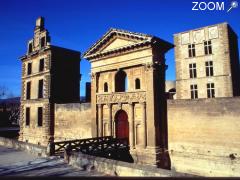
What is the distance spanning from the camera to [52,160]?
15195mm

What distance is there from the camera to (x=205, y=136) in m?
16.7

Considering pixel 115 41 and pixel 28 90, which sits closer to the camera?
pixel 115 41

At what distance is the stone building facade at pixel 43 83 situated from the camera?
26.8 meters

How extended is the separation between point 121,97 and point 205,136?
24.7 feet

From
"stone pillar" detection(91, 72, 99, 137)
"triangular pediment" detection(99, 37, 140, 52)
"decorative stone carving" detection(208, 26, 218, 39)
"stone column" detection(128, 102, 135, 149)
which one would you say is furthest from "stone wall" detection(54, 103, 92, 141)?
"decorative stone carving" detection(208, 26, 218, 39)

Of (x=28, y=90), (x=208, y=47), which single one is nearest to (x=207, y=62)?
(x=208, y=47)

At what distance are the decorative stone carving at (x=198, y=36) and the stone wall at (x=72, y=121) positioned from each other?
19973mm

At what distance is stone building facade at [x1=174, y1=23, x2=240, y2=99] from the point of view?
31.6 m

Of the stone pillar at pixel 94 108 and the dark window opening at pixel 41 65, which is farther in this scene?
the dark window opening at pixel 41 65

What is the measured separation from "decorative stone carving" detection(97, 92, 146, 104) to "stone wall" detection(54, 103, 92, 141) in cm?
229

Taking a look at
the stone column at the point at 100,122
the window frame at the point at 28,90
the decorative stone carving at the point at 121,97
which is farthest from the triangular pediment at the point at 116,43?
the window frame at the point at 28,90

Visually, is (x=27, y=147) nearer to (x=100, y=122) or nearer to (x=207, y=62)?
(x=100, y=122)

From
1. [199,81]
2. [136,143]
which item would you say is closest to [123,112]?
[136,143]

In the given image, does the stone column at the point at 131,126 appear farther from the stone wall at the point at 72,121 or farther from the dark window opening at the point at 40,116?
the dark window opening at the point at 40,116
